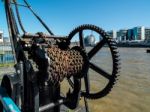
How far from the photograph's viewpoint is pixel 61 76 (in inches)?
177

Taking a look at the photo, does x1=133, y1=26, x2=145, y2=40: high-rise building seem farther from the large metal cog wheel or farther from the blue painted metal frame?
the blue painted metal frame

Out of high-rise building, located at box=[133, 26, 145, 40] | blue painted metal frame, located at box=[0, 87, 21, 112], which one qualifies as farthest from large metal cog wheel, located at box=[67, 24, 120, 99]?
high-rise building, located at box=[133, 26, 145, 40]

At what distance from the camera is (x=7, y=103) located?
4613 millimetres

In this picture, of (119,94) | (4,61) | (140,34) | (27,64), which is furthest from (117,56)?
(140,34)

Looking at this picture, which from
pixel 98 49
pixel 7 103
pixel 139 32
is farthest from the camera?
pixel 139 32

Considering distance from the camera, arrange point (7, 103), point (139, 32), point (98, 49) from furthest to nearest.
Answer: point (139, 32) → point (98, 49) → point (7, 103)

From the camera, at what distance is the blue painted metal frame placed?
4.48 meters

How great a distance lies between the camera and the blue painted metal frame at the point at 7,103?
14.7ft

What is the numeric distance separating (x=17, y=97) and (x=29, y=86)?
482 millimetres

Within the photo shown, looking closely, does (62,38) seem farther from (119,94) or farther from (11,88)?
(119,94)

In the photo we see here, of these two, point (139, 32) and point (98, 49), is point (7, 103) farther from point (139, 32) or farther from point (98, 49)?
point (139, 32)

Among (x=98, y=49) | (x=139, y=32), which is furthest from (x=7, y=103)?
(x=139, y=32)

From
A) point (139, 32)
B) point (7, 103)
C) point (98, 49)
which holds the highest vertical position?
point (98, 49)

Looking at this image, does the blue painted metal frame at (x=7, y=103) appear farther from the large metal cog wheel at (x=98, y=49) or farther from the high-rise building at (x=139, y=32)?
the high-rise building at (x=139, y=32)
